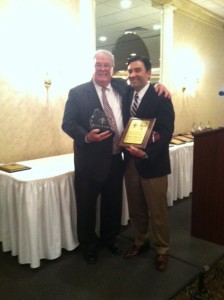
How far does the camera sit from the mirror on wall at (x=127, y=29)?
12.5ft

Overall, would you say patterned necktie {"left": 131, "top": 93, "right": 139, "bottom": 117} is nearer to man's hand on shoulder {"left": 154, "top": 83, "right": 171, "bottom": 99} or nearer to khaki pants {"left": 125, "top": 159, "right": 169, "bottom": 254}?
man's hand on shoulder {"left": 154, "top": 83, "right": 171, "bottom": 99}

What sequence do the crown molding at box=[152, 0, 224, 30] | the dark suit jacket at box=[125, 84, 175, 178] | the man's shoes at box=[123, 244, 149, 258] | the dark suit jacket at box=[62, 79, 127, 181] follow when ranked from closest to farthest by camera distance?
the dark suit jacket at box=[125, 84, 175, 178]
the dark suit jacket at box=[62, 79, 127, 181]
the man's shoes at box=[123, 244, 149, 258]
the crown molding at box=[152, 0, 224, 30]

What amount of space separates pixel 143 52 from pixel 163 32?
0.40m

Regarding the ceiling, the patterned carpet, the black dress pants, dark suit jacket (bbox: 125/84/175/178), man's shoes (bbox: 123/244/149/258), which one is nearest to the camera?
the patterned carpet

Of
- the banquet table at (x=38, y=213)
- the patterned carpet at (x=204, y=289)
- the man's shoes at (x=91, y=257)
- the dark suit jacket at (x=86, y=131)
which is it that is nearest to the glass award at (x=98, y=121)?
the dark suit jacket at (x=86, y=131)

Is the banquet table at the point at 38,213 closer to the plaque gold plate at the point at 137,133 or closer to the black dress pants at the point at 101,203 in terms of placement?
the black dress pants at the point at 101,203

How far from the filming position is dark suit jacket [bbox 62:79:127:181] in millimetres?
2027

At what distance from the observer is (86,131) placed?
79.7 inches

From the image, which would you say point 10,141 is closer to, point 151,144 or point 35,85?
point 35,85

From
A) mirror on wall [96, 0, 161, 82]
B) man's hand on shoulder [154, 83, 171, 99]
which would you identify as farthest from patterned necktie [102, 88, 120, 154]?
mirror on wall [96, 0, 161, 82]

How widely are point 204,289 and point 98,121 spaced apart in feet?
4.20

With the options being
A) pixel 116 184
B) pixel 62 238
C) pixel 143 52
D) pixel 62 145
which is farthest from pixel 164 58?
pixel 62 238

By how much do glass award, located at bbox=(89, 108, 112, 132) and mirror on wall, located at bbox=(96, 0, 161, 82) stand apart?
1.81 m

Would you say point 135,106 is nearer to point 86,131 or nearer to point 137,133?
point 137,133
